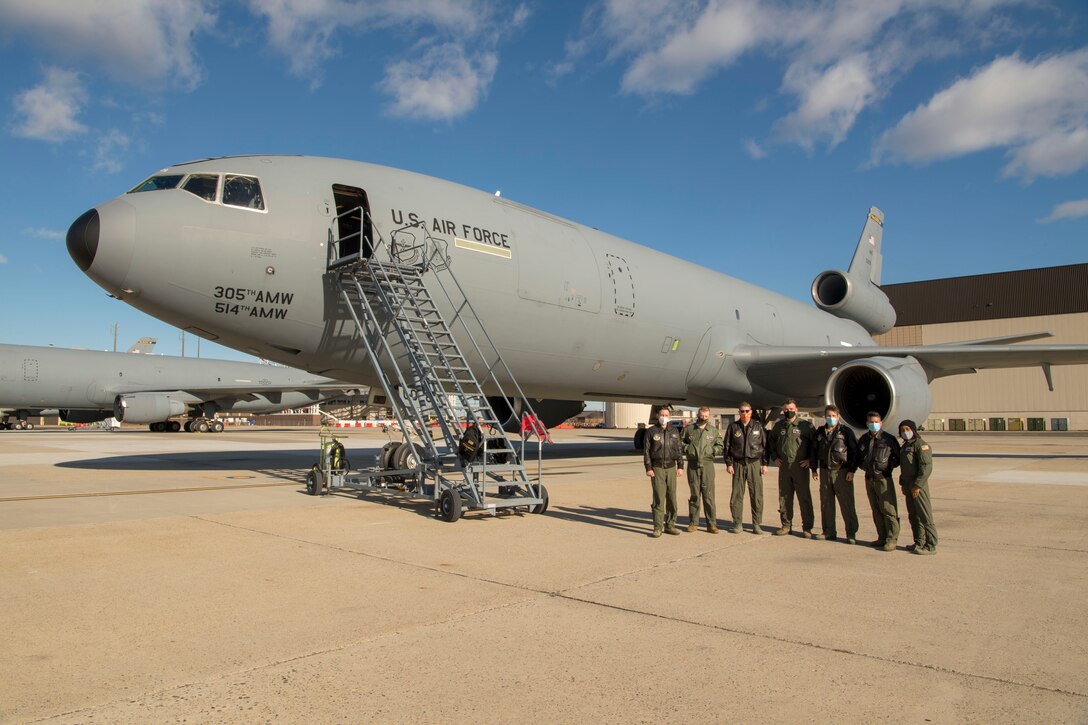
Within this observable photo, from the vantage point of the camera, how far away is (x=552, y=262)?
40.2 ft

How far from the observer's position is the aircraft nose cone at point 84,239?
8.70 m

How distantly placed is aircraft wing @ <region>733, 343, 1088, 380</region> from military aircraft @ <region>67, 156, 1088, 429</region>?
0.05m

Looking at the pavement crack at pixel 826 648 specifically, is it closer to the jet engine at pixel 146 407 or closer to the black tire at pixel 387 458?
the black tire at pixel 387 458

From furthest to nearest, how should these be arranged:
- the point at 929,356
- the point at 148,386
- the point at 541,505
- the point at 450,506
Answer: the point at 148,386 → the point at 929,356 → the point at 541,505 → the point at 450,506

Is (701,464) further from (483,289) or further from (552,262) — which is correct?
(552,262)

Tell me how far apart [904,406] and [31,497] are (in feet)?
45.6

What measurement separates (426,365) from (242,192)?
3.31m

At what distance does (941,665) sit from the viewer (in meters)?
3.71

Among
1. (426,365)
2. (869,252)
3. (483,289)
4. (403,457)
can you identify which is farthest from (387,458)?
(869,252)

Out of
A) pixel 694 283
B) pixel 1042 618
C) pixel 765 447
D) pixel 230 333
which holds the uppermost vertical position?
pixel 694 283

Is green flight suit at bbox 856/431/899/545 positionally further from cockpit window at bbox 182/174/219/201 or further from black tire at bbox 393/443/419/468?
cockpit window at bbox 182/174/219/201

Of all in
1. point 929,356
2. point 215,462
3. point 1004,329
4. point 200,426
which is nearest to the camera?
point 929,356

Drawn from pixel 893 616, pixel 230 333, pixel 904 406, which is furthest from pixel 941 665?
pixel 904 406

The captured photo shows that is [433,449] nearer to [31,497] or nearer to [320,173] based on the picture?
[320,173]
